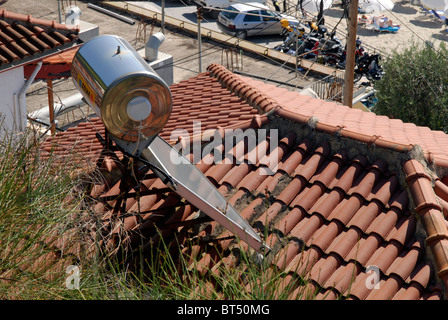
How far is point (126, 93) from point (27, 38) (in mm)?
5273

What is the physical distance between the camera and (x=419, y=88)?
19.2 meters

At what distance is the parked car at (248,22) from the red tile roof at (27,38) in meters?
19.4

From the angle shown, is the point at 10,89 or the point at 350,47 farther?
the point at 350,47

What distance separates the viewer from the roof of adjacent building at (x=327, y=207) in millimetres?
5602

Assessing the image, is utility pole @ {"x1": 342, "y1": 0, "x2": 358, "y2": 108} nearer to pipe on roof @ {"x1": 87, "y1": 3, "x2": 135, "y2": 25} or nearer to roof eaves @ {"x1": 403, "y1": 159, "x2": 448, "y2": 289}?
roof eaves @ {"x1": 403, "y1": 159, "x2": 448, "y2": 289}

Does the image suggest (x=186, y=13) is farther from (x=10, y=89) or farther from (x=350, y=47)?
(x=10, y=89)

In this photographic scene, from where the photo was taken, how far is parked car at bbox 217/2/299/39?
2922cm

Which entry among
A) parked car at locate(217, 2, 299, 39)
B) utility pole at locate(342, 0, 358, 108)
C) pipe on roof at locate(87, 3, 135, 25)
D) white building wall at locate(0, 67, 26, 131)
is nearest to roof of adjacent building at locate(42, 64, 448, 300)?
white building wall at locate(0, 67, 26, 131)

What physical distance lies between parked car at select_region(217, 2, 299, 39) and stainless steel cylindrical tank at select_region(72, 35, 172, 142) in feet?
78.3

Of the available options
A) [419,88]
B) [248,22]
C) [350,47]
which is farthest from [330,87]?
[248,22]

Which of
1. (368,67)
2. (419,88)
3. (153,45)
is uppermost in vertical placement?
(153,45)

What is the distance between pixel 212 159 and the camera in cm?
731

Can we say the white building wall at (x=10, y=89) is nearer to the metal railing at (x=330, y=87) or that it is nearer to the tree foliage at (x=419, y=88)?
the metal railing at (x=330, y=87)
